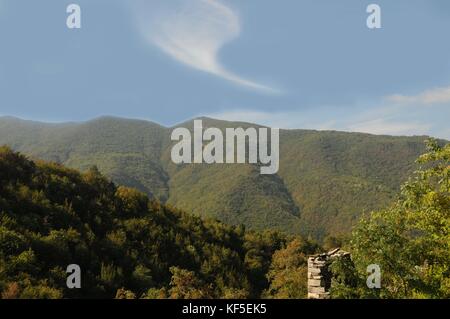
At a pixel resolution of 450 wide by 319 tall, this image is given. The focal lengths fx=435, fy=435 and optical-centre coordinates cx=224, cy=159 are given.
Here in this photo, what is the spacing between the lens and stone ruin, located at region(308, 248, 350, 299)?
11.8m

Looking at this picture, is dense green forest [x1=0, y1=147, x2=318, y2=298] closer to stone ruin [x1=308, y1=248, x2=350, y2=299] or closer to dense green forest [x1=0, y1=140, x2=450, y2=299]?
dense green forest [x1=0, y1=140, x2=450, y2=299]

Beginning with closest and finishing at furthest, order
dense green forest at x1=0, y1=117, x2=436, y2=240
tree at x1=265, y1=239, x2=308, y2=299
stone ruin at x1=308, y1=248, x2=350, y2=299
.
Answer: stone ruin at x1=308, y1=248, x2=350, y2=299, tree at x1=265, y1=239, x2=308, y2=299, dense green forest at x1=0, y1=117, x2=436, y2=240

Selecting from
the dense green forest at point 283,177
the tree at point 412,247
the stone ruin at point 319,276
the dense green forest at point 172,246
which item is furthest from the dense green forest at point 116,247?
the dense green forest at point 283,177

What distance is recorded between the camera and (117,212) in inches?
912

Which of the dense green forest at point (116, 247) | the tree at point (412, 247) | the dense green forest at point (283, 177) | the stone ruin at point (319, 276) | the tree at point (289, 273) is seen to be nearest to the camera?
the tree at point (412, 247)

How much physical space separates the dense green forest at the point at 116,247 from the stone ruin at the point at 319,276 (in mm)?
4334

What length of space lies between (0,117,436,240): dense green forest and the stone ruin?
276ft

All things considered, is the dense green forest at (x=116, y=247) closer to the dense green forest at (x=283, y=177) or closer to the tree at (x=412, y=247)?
the tree at (x=412, y=247)

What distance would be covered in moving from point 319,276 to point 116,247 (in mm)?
10542

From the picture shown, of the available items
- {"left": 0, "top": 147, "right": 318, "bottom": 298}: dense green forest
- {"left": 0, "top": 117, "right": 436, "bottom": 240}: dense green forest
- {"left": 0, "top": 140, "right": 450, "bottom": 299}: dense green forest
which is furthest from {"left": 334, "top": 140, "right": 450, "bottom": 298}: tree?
{"left": 0, "top": 117, "right": 436, "bottom": 240}: dense green forest

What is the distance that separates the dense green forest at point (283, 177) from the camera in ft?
365

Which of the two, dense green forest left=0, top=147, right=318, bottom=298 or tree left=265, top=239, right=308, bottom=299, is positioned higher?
dense green forest left=0, top=147, right=318, bottom=298

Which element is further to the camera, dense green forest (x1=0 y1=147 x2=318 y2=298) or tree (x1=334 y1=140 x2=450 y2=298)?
dense green forest (x1=0 y1=147 x2=318 y2=298)

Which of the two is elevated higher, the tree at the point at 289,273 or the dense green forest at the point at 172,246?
the dense green forest at the point at 172,246
